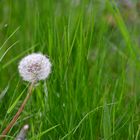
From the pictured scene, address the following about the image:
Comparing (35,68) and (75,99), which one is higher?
(35,68)

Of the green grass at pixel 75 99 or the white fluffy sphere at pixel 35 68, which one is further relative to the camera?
the green grass at pixel 75 99

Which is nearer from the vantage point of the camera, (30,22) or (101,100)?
(101,100)

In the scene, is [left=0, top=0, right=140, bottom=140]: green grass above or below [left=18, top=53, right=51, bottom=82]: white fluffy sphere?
below

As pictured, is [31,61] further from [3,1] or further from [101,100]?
[3,1]

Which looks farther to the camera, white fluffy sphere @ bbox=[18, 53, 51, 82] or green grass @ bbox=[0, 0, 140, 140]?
green grass @ bbox=[0, 0, 140, 140]

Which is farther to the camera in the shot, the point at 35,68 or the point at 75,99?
the point at 75,99

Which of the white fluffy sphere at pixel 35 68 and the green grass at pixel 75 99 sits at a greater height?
the white fluffy sphere at pixel 35 68

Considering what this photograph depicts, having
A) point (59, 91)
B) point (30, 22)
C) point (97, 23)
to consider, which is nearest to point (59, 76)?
point (59, 91)

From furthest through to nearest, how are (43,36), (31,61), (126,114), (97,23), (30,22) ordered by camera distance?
(97,23)
(30,22)
(43,36)
(126,114)
(31,61)
